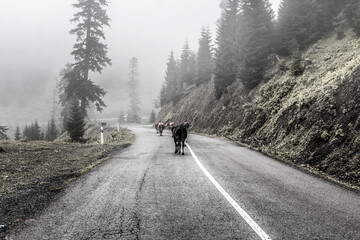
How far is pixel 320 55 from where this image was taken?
58.7ft

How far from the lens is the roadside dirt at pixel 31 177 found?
4105 millimetres

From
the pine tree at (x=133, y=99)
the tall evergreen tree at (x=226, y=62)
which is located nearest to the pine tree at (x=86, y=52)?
the tall evergreen tree at (x=226, y=62)

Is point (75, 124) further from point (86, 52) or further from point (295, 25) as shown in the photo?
point (295, 25)

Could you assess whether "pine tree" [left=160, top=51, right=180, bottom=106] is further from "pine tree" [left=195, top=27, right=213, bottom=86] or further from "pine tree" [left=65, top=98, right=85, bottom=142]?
"pine tree" [left=65, top=98, right=85, bottom=142]

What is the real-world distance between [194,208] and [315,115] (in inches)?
362

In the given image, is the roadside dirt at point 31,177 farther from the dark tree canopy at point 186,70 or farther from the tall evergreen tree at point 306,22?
the dark tree canopy at point 186,70

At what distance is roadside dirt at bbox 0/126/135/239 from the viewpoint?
13.5ft

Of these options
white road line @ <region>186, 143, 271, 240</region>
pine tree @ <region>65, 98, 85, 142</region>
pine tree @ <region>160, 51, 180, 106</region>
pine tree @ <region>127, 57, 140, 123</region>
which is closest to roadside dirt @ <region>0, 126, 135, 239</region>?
white road line @ <region>186, 143, 271, 240</region>

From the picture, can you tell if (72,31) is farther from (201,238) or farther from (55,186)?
(201,238)

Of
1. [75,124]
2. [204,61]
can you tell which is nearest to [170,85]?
[204,61]

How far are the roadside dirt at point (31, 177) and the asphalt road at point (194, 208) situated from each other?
37 cm

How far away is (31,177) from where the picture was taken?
6418mm

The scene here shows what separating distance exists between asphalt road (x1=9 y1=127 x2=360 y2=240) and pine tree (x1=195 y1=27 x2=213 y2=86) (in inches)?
1428

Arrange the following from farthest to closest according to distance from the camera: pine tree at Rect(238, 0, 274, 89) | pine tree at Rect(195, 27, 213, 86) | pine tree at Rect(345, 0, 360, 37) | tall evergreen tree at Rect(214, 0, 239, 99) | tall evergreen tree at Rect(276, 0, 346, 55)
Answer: pine tree at Rect(195, 27, 213, 86)
tall evergreen tree at Rect(214, 0, 239, 99)
pine tree at Rect(238, 0, 274, 89)
tall evergreen tree at Rect(276, 0, 346, 55)
pine tree at Rect(345, 0, 360, 37)
